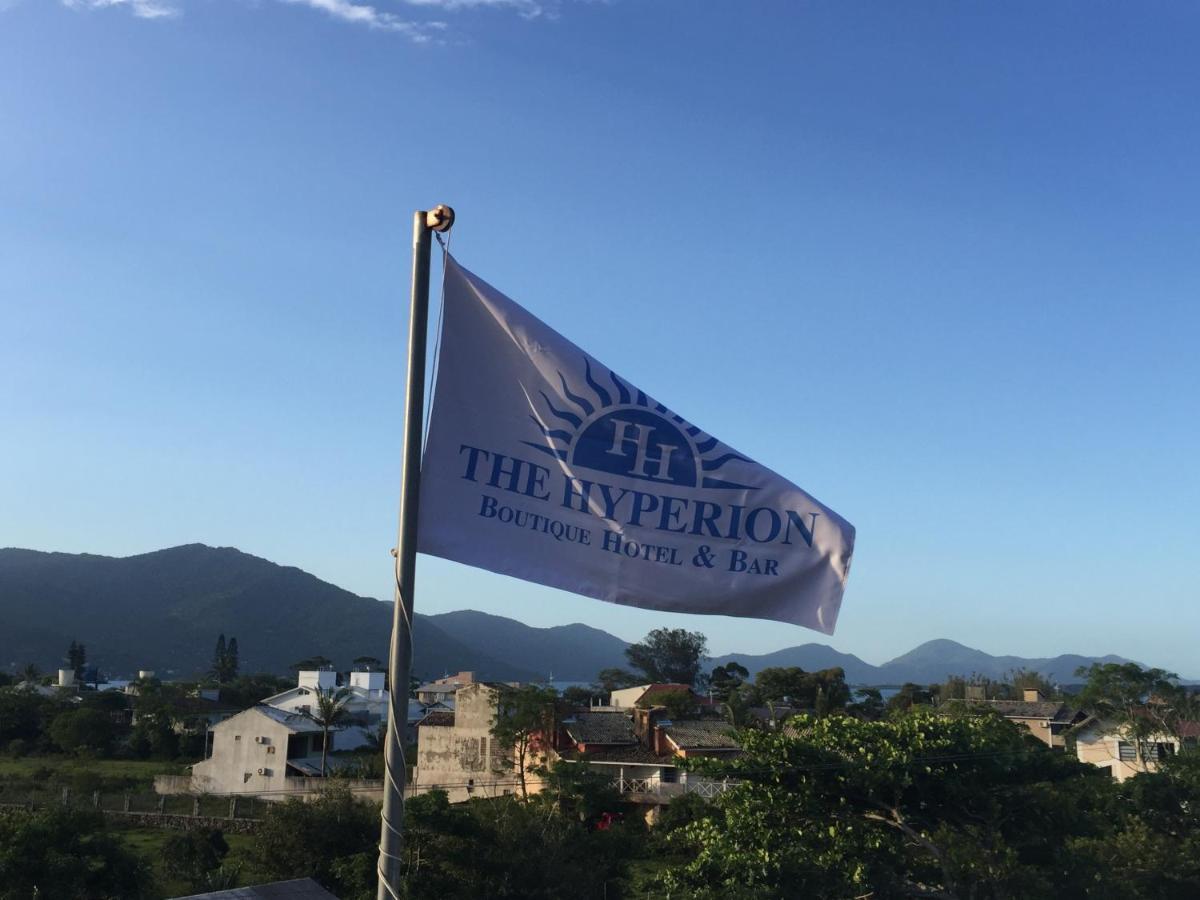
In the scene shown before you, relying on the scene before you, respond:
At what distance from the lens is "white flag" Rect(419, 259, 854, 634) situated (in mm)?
6801

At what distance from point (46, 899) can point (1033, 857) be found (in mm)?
19723

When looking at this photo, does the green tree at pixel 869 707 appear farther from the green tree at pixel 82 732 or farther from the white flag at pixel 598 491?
the white flag at pixel 598 491

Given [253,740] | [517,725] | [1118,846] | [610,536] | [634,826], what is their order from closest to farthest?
[610,536] → [1118,846] → [634,826] → [517,725] → [253,740]

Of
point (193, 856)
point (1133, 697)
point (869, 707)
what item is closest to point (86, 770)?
point (193, 856)

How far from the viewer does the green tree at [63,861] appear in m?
23.4

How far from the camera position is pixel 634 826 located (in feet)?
146

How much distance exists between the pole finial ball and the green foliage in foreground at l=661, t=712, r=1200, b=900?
15.4 meters

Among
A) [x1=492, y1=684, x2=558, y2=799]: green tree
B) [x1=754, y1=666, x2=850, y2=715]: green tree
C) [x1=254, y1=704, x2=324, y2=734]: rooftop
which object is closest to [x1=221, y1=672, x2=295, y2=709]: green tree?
[x1=254, y1=704, x2=324, y2=734]: rooftop

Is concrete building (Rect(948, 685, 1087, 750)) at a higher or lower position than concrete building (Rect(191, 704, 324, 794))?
higher

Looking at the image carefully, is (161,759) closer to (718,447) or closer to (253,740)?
(253,740)

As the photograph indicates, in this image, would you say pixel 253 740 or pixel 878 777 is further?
pixel 253 740

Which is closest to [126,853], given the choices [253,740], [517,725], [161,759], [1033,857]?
[1033,857]

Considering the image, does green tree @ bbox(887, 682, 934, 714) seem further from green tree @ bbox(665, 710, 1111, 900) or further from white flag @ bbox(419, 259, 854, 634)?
white flag @ bbox(419, 259, 854, 634)

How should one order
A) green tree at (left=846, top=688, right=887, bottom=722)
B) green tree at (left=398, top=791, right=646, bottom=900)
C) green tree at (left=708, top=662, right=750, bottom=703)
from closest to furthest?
green tree at (left=398, top=791, right=646, bottom=900), green tree at (left=846, top=688, right=887, bottom=722), green tree at (left=708, top=662, right=750, bottom=703)
